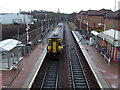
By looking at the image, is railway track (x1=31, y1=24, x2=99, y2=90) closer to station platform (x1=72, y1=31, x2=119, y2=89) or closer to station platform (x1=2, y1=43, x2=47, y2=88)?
station platform (x1=72, y1=31, x2=119, y2=89)

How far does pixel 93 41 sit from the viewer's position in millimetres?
21797

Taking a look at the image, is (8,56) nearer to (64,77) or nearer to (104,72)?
(64,77)

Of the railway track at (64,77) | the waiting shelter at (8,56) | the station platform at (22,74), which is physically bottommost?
the railway track at (64,77)

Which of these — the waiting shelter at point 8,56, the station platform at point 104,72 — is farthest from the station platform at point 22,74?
the station platform at point 104,72

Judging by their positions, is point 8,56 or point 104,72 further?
point 8,56

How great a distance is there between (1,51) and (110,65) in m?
9.44

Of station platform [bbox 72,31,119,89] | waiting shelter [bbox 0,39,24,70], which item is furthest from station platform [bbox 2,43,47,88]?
station platform [bbox 72,31,119,89]

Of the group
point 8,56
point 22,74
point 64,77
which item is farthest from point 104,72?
point 8,56

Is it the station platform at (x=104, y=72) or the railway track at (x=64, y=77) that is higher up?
the station platform at (x=104, y=72)

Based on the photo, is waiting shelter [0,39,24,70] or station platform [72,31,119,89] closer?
station platform [72,31,119,89]

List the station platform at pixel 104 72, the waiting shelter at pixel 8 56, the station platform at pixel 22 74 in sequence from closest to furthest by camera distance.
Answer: the station platform at pixel 22 74, the station platform at pixel 104 72, the waiting shelter at pixel 8 56

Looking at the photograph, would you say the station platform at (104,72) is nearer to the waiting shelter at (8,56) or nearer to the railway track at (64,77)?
the railway track at (64,77)

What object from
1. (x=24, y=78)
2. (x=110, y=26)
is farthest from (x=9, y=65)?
(x=110, y=26)

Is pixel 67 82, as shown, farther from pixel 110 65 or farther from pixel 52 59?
pixel 52 59
